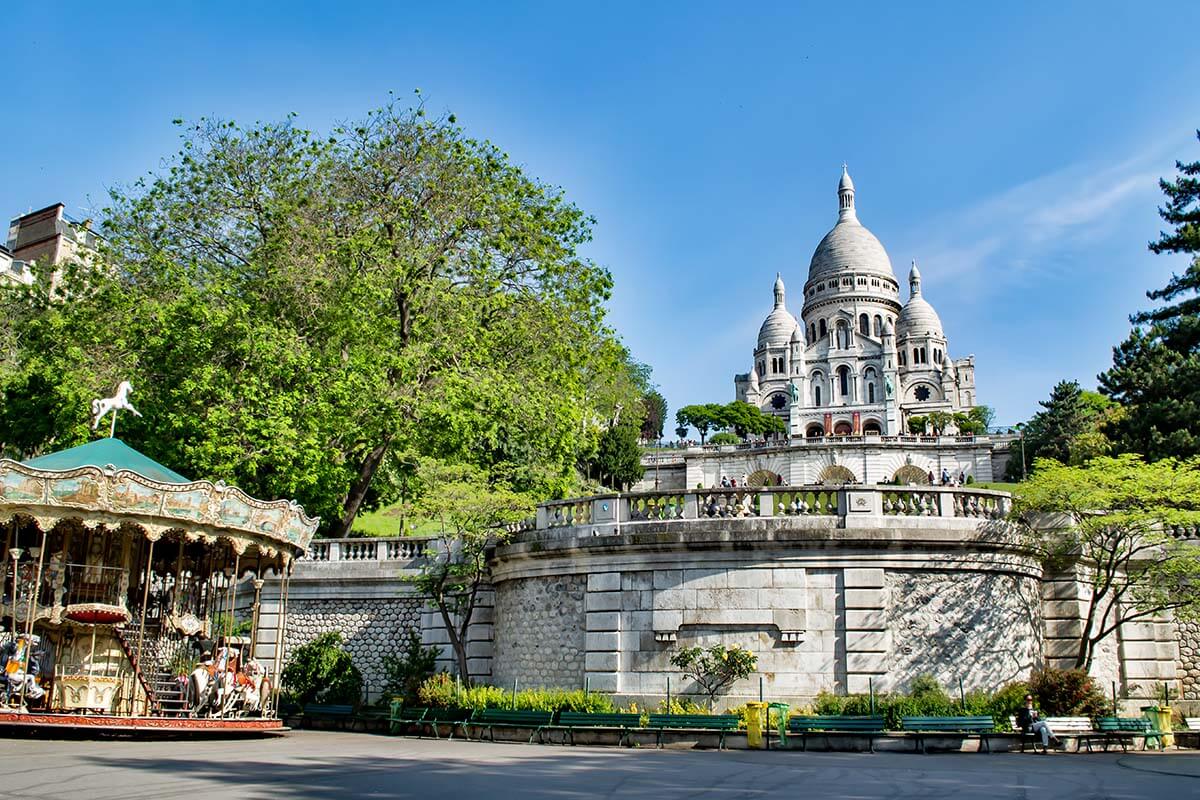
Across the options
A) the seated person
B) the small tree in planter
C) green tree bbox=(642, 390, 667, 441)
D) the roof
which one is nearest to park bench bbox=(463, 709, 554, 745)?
the small tree in planter

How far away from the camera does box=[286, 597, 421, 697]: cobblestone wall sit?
88.5 ft

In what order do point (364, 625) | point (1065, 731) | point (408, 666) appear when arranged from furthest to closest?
point (364, 625)
point (408, 666)
point (1065, 731)

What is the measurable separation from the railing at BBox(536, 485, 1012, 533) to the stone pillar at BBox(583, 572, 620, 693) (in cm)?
127

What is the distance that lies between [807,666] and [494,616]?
808 centimetres

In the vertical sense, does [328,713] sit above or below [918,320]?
below

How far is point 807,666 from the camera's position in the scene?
2028 centimetres

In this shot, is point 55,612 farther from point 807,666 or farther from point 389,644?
point 807,666

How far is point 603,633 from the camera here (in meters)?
21.6

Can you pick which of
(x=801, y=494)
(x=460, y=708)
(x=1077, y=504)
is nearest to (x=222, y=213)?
(x=460, y=708)

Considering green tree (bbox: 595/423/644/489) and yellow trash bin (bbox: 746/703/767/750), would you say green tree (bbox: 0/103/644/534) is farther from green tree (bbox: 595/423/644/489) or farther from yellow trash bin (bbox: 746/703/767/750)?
green tree (bbox: 595/423/644/489)

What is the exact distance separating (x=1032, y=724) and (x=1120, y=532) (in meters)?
4.80

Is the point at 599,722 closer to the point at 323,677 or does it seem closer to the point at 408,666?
the point at 408,666

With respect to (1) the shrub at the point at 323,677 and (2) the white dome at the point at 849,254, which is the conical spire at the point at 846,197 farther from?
(1) the shrub at the point at 323,677

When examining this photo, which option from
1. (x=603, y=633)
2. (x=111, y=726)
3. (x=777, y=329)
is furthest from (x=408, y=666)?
(x=777, y=329)
